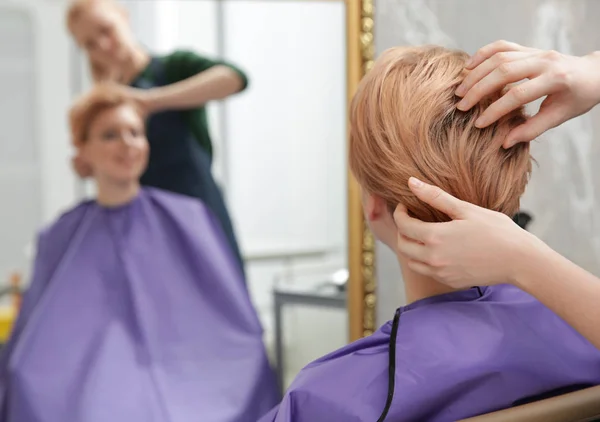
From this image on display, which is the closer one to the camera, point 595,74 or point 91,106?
point 595,74

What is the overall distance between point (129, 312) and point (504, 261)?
0.92 m

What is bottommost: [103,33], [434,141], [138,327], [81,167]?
[138,327]

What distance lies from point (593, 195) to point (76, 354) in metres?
1.04

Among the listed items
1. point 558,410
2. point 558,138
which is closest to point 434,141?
point 558,410

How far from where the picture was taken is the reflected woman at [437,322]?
0.68 metres

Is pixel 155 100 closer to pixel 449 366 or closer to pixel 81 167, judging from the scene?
pixel 81 167

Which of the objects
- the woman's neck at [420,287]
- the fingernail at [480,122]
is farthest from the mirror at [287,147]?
the fingernail at [480,122]

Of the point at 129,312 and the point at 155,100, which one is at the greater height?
the point at 155,100

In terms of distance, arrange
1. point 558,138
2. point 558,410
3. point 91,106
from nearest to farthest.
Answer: point 558,410 < point 558,138 < point 91,106

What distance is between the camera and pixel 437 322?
28.0 inches

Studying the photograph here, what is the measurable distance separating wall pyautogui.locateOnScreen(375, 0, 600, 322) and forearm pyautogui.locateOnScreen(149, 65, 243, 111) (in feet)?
1.57

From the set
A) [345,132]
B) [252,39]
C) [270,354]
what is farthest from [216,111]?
[270,354]

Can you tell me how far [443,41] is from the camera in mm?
1269

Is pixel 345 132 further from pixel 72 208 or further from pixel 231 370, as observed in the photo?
pixel 72 208
